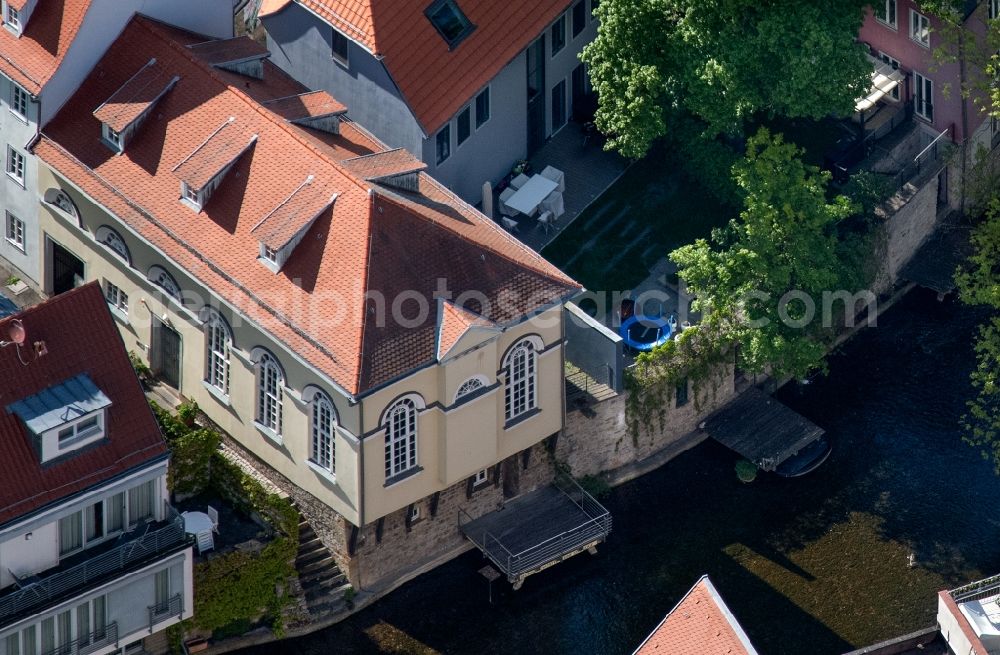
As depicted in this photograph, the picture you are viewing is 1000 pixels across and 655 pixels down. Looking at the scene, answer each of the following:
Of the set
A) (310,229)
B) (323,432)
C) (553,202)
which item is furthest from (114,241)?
(553,202)

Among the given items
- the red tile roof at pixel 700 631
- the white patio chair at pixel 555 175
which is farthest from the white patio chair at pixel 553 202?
the red tile roof at pixel 700 631

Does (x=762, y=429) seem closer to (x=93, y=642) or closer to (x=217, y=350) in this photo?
(x=217, y=350)

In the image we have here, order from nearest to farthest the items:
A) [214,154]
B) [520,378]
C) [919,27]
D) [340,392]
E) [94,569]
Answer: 1. [94,569]
2. [340,392]
3. [214,154]
4. [520,378]
5. [919,27]

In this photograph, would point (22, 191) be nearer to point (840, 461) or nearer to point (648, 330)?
point (648, 330)

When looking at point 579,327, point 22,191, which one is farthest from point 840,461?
point 22,191

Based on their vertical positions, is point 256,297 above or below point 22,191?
below

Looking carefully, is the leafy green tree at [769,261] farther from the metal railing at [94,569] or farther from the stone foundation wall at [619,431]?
the metal railing at [94,569]
